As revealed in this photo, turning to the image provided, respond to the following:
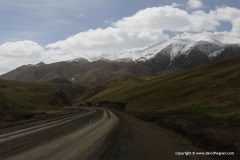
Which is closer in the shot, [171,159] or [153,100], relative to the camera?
[171,159]

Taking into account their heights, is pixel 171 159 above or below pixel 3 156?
below

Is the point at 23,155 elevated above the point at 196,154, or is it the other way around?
the point at 23,155

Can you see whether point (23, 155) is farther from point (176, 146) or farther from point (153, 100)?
point (153, 100)

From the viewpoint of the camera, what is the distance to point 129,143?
22625mm

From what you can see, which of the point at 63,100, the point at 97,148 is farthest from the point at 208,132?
the point at 63,100

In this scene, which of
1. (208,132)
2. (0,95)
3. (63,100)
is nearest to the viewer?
(208,132)

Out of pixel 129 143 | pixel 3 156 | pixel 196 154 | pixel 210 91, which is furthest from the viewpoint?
pixel 210 91

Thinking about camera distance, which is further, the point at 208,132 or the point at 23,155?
the point at 208,132

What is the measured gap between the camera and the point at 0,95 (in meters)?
86.1

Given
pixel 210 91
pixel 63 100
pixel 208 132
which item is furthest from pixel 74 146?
pixel 63 100

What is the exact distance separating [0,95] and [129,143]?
68.9 metres

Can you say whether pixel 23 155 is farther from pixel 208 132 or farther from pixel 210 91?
pixel 210 91

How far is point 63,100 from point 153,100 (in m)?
109

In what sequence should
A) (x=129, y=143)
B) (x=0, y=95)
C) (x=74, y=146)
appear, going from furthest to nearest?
(x=0, y=95) < (x=129, y=143) < (x=74, y=146)
